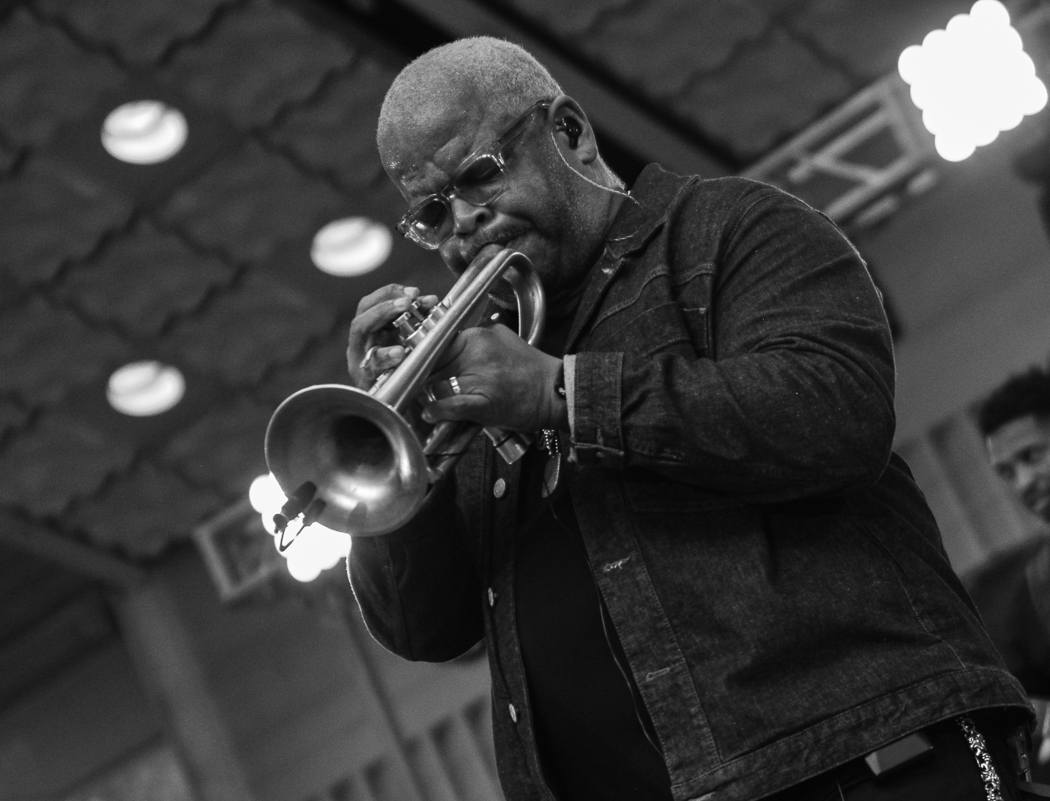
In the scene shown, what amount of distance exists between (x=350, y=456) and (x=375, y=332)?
0.17 metres

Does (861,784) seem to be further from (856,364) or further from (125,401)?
(125,401)

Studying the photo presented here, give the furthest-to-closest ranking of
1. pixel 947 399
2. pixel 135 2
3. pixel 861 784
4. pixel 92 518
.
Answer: pixel 92 518 < pixel 947 399 < pixel 135 2 < pixel 861 784

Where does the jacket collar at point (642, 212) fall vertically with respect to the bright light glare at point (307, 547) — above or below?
below

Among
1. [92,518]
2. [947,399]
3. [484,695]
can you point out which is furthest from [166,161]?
[947,399]

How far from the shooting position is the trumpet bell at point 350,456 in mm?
2064

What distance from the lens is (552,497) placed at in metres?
2.14

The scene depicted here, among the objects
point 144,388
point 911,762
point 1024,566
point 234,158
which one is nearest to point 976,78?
point 1024,566

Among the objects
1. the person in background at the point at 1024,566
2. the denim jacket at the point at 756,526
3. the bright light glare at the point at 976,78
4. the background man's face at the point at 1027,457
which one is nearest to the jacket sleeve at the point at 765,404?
the denim jacket at the point at 756,526

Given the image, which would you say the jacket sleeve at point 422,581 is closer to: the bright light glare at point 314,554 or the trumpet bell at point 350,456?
the trumpet bell at point 350,456

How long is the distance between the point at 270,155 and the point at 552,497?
5.74 metres

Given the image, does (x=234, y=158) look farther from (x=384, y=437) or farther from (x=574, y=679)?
(x=574, y=679)

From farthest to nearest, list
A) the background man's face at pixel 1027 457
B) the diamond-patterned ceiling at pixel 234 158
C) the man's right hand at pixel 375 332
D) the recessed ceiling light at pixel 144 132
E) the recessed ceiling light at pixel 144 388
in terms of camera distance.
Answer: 1. the recessed ceiling light at pixel 144 388
2. the recessed ceiling light at pixel 144 132
3. the diamond-patterned ceiling at pixel 234 158
4. the background man's face at pixel 1027 457
5. the man's right hand at pixel 375 332

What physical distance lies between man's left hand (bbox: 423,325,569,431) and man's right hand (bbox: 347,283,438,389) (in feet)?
0.55

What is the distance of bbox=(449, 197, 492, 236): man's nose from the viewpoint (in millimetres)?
2229
